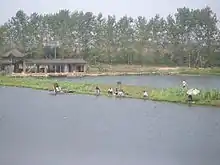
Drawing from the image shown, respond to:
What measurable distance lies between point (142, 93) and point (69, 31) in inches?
228

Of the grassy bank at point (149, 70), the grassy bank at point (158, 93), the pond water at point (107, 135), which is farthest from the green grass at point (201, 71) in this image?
the pond water at point (107, 135)

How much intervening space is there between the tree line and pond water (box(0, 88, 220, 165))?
5.49 feet

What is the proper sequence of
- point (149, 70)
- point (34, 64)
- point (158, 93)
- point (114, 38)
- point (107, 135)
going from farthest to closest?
1. point (114, 38)
2. point (34, 64)
3. point (149, 70)
4. point (158, 93)
5. point (107, 135)

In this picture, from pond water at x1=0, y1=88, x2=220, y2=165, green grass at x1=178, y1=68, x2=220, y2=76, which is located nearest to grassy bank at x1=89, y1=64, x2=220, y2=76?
green grass at x1=178, y1=68, x2=220, y2=76

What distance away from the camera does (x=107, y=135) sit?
291cm

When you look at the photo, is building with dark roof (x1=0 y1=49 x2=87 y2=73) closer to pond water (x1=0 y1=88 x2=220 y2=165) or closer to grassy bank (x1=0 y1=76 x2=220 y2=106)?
grassy bank (x1=0 y1=76 x2=220 y2=106)

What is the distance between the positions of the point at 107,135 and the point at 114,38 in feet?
31.0

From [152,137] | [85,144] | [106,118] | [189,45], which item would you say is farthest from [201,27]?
[85,144]

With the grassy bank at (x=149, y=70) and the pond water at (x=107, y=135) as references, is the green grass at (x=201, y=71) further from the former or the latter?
the pond water at (x=107, y=135)

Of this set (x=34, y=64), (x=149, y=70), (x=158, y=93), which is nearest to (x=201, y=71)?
(x=158, y=93)

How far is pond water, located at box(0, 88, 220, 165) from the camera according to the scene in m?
2.40

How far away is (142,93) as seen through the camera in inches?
212

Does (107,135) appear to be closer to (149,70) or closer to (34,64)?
(149,70)

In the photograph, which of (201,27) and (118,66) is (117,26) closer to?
(118,66)
